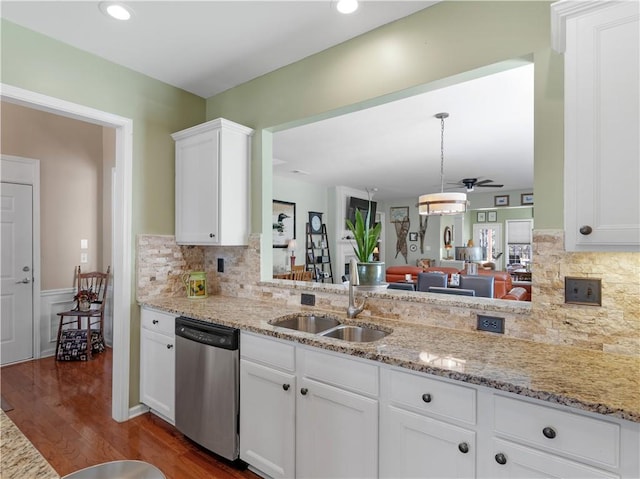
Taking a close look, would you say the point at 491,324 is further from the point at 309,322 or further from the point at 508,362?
the point at 309,322

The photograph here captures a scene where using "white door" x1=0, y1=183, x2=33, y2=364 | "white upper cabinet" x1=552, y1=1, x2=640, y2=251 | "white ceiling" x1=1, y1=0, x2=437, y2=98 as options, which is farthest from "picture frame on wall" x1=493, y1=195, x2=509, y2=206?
"white door" x1=0, y1=183, x2=33, y2=364

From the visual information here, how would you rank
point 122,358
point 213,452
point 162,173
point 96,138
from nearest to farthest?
point 213,452 < point 122,358 < point 162,173 < point 96,138

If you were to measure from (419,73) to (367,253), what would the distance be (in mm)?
1126

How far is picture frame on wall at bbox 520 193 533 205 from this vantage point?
8309mm

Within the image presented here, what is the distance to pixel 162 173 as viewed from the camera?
2922 mm

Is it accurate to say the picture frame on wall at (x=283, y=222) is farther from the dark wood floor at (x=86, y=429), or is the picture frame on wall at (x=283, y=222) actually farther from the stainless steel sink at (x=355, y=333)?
the stainless steel sink at (x=355, y=333)

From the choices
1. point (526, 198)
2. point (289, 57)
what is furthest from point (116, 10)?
point (526, 198)

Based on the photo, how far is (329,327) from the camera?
2.22m

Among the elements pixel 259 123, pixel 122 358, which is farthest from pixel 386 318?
pixel 122 358

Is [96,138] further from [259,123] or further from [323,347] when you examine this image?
[323,347]

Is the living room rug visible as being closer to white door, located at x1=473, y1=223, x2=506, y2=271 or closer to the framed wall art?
the framed wall art

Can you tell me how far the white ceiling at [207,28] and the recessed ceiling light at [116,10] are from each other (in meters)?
0.03

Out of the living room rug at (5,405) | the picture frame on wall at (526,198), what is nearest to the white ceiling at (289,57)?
the living room rug at (5,405)

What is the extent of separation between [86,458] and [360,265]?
82.7 inches
